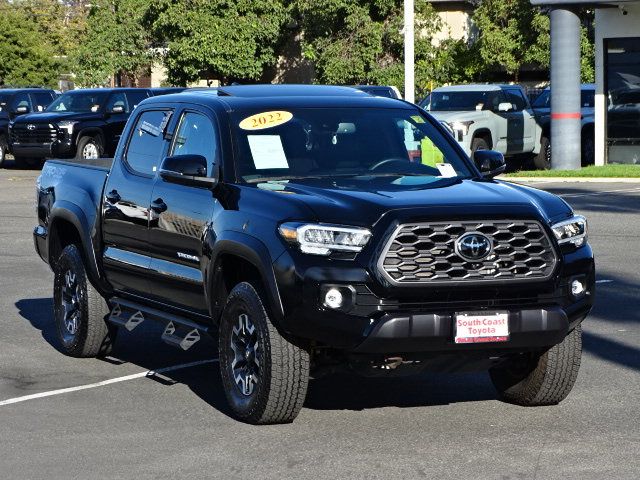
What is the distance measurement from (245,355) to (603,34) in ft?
85.1

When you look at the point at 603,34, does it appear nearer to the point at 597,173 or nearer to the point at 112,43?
the point at 597,173

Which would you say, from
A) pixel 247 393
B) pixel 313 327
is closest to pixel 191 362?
pixel 247 393

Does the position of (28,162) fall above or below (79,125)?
below

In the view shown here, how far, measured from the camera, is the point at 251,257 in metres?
7.51

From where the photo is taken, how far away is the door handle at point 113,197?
9453 millimetres

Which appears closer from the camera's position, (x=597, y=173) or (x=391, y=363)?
(x=391, y=363)

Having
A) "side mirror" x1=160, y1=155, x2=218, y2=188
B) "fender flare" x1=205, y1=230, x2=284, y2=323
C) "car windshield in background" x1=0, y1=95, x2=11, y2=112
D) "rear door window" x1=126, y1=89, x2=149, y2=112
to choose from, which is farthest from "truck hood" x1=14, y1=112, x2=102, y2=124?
"fender flare" x1=205, y1=230, x2=284, y2=323

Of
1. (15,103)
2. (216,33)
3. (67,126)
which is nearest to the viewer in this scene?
(67,126)

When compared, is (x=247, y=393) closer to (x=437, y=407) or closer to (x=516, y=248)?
(x=437, y=407)

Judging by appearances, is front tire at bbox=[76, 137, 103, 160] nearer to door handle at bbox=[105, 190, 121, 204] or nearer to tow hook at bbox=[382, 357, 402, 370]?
door handle at bbox=[105, 190, 121, 204]

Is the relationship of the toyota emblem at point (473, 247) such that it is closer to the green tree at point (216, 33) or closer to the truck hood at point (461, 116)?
the truck hood at point (461, 116)

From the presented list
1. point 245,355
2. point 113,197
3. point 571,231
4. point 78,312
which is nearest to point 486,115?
point 78,312

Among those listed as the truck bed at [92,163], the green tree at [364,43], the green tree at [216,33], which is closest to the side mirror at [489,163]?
the truck bed at [92,163]

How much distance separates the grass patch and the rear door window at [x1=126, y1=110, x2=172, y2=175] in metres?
20.3
